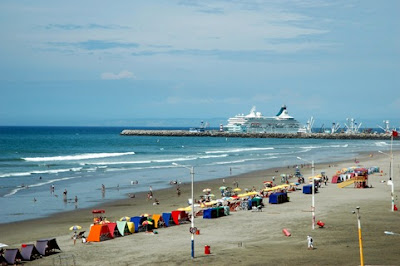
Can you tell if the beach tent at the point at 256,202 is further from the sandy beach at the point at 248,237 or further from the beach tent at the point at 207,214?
the beach tent at the point at 207,214

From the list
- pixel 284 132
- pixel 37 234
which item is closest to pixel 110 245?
pixel 37 234

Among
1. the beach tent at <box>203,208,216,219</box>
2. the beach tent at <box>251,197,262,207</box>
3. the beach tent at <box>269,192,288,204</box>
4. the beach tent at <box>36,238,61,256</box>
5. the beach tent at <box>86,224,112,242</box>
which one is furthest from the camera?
the beach tent at <box>269,192,288,204</box>

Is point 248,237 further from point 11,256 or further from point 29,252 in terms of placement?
point 11,256

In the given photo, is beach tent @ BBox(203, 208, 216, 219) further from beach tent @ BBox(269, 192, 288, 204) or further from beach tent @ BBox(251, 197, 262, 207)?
beach tent @ BBox(269, 192, 288, 204)

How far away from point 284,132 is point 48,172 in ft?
460

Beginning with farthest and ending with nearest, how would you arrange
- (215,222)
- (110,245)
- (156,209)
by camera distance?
(156,209) < (215,222) < (110,245)

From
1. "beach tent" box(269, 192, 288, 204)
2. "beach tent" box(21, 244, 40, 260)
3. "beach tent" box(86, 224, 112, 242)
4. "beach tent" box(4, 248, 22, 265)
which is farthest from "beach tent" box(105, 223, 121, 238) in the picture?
"beach tent" box(269, 192, 288, 204)

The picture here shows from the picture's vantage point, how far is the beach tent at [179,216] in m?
32.1

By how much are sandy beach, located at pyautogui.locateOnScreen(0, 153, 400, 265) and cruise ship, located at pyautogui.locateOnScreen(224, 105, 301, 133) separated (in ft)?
492

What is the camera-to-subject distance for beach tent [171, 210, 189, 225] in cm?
3215

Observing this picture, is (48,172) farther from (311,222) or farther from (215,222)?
(311,222)

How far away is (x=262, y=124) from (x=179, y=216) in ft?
531

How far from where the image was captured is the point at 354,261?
73.9 ft

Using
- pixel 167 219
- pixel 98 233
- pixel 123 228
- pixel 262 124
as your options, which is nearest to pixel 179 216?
pixel 167 219
